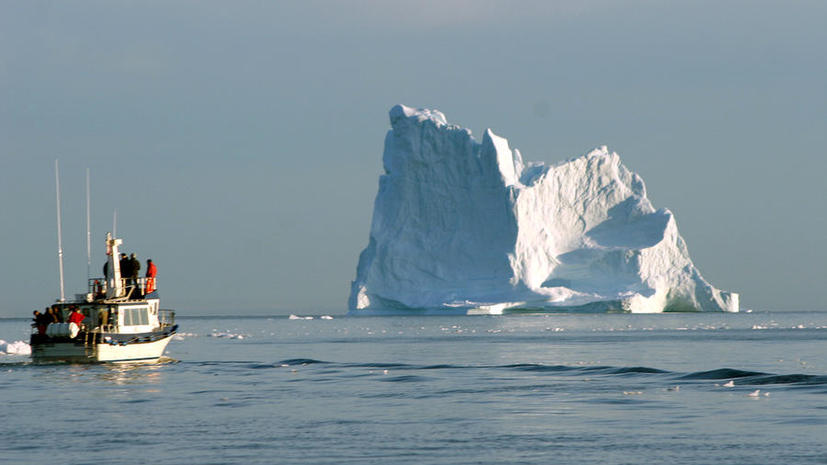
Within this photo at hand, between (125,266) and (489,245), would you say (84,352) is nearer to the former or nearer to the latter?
(125,266)

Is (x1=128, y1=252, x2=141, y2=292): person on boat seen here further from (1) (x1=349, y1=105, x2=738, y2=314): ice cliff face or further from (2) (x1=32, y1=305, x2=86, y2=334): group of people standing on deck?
(1) (x1=349, y1=105, x2=738, y2=314): ice cliff face

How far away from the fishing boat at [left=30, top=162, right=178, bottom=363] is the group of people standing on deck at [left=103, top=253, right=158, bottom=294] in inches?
1.2

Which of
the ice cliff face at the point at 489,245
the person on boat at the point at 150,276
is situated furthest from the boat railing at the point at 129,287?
the ice cliff face at the point at 489,245

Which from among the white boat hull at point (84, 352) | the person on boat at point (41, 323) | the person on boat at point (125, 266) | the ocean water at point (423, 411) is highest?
the person on boat at point (125, 266)

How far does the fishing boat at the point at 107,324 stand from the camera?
1256 inches

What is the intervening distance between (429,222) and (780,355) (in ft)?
163

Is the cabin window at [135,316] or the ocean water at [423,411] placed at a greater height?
the cabin window at [135,316]

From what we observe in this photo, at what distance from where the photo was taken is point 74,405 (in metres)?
21.8

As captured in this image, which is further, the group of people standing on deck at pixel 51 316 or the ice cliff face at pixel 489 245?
the ice cliff face at pixel 489 245

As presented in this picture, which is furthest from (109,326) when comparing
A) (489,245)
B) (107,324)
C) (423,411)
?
(489,245)

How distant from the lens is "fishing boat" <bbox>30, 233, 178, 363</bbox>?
105 ft

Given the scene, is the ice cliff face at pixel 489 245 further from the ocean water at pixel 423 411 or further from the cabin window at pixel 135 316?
the cabin window at pixel 135 316

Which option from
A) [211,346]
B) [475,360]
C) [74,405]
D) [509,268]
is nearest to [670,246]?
[509,268]

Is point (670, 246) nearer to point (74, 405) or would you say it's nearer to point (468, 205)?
point (468, 205)
